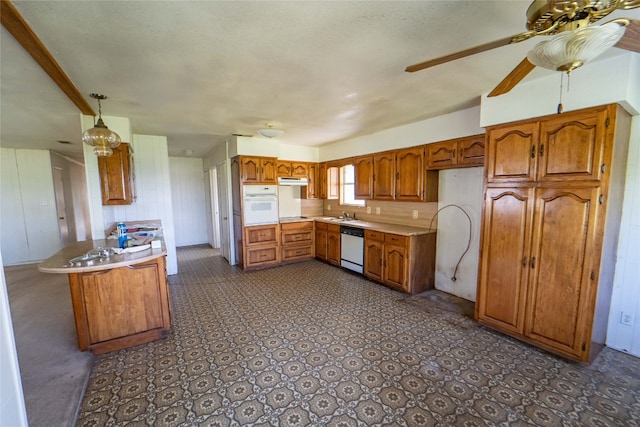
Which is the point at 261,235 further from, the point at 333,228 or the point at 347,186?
the point at 347,186

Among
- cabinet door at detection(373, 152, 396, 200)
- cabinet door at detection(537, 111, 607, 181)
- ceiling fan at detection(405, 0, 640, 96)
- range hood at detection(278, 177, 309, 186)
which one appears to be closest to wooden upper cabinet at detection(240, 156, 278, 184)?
range hood at detection(278, 177, 309, 186)

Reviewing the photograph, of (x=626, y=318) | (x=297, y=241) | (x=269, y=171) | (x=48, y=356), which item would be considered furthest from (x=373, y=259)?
(x=48, y=356)

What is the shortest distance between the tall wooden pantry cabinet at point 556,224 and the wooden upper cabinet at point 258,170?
369 centimetres

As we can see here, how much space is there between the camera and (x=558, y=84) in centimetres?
230

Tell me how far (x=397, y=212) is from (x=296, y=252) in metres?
2.27

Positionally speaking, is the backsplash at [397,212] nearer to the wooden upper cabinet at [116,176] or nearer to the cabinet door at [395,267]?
the cabinet door at [395,267]

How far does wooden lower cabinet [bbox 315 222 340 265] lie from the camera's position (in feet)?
16.9

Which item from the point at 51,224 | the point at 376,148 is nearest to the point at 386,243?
the point at 376,148

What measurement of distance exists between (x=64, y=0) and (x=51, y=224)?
6477mm

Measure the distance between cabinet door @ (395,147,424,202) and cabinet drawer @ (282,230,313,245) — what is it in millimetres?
2216

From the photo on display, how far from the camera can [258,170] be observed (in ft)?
16.7

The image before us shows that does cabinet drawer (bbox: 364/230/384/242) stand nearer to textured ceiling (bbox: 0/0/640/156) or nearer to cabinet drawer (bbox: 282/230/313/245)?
cabinet drawer (bbox: 282/230/313/245)

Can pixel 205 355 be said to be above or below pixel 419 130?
below

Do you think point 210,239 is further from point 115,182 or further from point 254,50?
point 254,50
